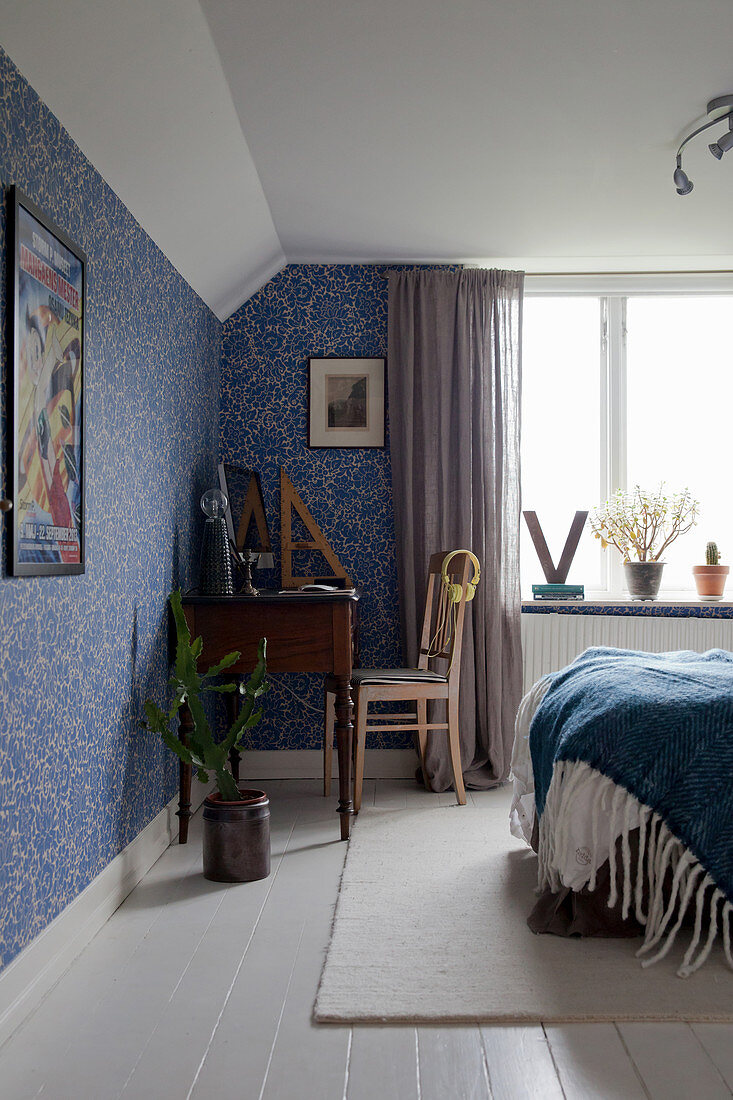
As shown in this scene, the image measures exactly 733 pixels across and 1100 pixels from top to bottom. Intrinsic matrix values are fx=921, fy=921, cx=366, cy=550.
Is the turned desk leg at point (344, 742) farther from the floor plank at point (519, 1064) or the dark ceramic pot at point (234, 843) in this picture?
the floor plank at point (519, 1064)

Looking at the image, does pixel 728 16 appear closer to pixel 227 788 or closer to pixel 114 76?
pixel 114 76

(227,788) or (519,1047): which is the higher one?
(227,788)

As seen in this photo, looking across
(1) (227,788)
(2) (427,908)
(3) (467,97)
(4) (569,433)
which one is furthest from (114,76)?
(4) (569,433)

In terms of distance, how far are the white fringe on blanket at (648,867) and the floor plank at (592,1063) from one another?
0.34 metres

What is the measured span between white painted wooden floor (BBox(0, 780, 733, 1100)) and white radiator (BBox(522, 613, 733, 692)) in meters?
2.22

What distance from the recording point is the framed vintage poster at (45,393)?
187 centimetres

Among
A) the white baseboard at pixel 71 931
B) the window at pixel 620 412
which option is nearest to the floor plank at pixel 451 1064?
the white baseboard at pixel 71 931

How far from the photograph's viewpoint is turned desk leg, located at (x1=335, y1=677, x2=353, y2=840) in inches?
125

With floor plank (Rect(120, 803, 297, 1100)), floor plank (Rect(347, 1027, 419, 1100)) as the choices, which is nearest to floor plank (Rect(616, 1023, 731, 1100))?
floor plank (Rect(347, 1027, 419, 1100))

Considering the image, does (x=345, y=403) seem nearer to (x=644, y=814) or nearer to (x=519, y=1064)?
(x=644, y=814)

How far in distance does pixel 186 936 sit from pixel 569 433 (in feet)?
9.95

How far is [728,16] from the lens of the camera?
2.31m

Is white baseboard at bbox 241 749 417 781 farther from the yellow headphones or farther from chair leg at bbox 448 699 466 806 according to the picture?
the yellow headphones

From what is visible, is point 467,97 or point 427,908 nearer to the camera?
point 427,908
